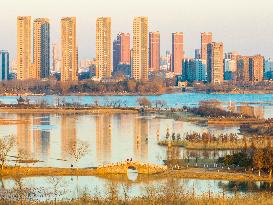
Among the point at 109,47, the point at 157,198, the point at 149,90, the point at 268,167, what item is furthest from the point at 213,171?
the point at 109,47

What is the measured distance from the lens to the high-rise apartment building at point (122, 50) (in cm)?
8038

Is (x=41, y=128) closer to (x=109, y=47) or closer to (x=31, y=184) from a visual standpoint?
(x=31, y=184)

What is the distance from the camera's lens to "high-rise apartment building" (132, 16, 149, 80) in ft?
216

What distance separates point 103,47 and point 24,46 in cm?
672

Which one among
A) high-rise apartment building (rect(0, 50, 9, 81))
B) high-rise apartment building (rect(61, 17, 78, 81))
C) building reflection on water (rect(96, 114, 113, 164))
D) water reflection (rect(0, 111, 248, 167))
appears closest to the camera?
building reflection on water (rect(96, 114, 113, 164))

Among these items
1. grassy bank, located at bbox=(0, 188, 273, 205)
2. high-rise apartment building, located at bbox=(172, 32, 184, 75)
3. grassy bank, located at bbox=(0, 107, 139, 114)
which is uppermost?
high-rise apartment building, located at bbox=(172, 32, 184, 75)

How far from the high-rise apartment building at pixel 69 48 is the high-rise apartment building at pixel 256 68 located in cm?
1627

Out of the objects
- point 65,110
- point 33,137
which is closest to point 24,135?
point 33,137

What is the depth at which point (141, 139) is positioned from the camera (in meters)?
19.8

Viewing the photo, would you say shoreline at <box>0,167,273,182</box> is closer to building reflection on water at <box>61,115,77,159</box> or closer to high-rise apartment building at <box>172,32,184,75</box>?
building reflection on water at <box>61,115,77,159</box>

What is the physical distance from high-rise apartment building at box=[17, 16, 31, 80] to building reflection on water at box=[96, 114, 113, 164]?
1412 inches

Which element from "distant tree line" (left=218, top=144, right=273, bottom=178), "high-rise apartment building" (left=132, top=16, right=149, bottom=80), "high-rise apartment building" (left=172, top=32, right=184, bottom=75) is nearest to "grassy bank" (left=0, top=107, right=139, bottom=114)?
"distant tree line" (left=218, top=144, right=273, bottom=178)

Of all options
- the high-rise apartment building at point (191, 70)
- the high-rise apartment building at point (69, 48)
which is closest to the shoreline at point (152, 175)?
the high-rise apartment building at point (69, 48)

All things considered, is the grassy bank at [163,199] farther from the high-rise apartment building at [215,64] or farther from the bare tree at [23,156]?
the high-rise apartment building at [215,64]
